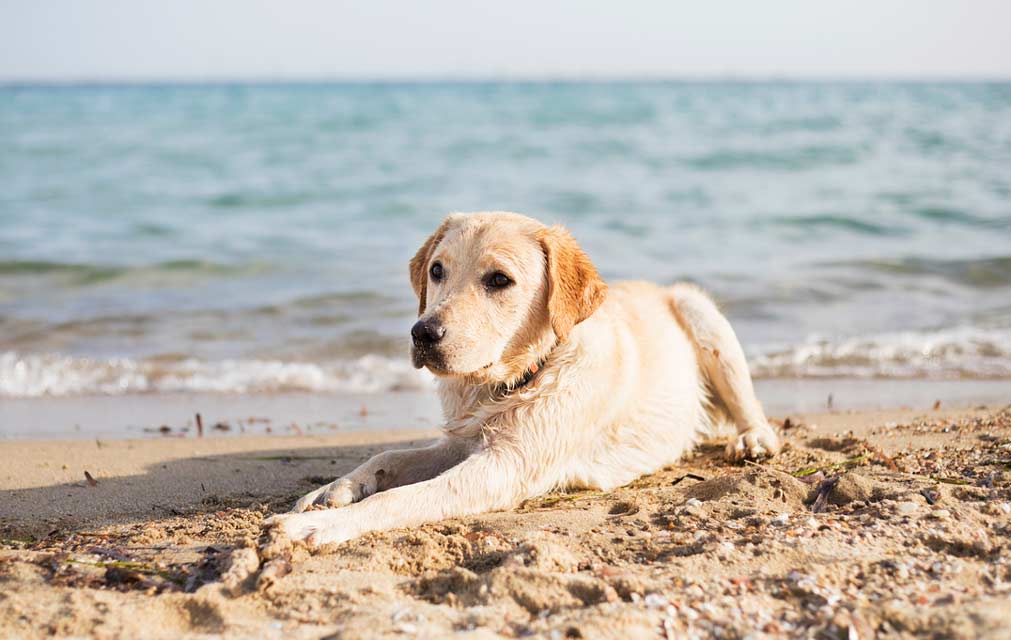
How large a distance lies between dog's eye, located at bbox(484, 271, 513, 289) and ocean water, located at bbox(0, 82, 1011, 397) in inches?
143

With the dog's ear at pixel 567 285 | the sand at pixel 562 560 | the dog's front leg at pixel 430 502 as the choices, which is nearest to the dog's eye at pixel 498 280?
the dog's ear at pixel 567 285

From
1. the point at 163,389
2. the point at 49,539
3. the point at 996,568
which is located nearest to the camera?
the point at 996,568

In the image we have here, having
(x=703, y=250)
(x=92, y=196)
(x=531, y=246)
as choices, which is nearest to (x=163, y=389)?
(x=531, y=246)

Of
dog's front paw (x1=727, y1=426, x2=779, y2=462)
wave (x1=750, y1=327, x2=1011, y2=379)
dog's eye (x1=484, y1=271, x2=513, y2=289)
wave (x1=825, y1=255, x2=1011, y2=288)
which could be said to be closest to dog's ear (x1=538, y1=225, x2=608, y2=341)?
dog's eye (x1=484, y1=271, x2=513, y2=289)

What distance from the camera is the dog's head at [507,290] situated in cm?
438

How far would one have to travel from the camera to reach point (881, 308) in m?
10.3

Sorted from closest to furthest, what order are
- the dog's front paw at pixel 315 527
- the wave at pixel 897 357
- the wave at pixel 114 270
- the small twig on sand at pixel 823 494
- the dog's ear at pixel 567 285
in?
the dog's front paw at pixel 315 527 → the small twig on sand at pixel 823 494 → the dog's ear at pixel 567 285 → the wave at pixel 897 357 → the wave at pixel 114 270

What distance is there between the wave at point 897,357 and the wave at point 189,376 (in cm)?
334

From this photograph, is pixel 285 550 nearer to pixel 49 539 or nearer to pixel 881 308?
pixel 49 539

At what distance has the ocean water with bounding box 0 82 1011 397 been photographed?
8625mm

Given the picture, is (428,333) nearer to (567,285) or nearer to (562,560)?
(567,285)

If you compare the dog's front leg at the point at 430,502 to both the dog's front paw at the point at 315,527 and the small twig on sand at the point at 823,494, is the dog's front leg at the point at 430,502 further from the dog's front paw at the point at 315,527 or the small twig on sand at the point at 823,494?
the small twig on sand at the point at 823,494

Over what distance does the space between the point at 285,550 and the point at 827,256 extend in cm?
1102

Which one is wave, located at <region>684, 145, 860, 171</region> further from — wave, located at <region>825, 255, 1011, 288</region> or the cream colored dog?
the cream colored dog
